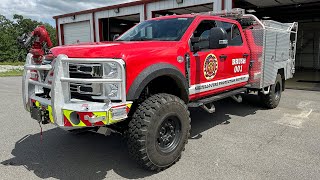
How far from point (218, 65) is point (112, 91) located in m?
2.25

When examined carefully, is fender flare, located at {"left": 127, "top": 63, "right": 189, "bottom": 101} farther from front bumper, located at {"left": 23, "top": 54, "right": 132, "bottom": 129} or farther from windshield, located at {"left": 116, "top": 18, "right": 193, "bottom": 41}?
windshield, located at {"left": 116, "top": 18, "right": 193, "bottom": 41}

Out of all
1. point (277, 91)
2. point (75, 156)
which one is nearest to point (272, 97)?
point (277, 91)

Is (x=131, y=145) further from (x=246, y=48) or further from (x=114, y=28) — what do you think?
(x=114, y=28)

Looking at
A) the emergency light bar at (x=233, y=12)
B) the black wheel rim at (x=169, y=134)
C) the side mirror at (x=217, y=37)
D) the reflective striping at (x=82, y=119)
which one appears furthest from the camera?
the emergency light bar at (x=233, y=12)

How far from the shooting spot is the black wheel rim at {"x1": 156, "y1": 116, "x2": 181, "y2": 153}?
3563 millimetres

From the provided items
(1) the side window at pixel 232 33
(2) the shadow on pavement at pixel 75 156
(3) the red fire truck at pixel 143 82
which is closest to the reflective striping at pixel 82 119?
(3) the red fire truck at pixel 143 82

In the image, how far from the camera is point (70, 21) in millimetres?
20922

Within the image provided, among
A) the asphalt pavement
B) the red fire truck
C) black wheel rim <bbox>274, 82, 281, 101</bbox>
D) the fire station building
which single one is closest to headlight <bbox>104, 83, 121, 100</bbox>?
the red fire truck

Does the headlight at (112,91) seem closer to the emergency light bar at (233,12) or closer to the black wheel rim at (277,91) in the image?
the emergency light bar at (233,12)

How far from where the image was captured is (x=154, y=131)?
3.31 metres

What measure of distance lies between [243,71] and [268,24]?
1.51 m

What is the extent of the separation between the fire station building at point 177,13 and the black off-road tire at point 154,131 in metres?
9.06

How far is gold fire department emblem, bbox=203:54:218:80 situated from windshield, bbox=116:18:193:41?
2.02 feet

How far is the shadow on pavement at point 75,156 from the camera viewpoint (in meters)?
3.47
